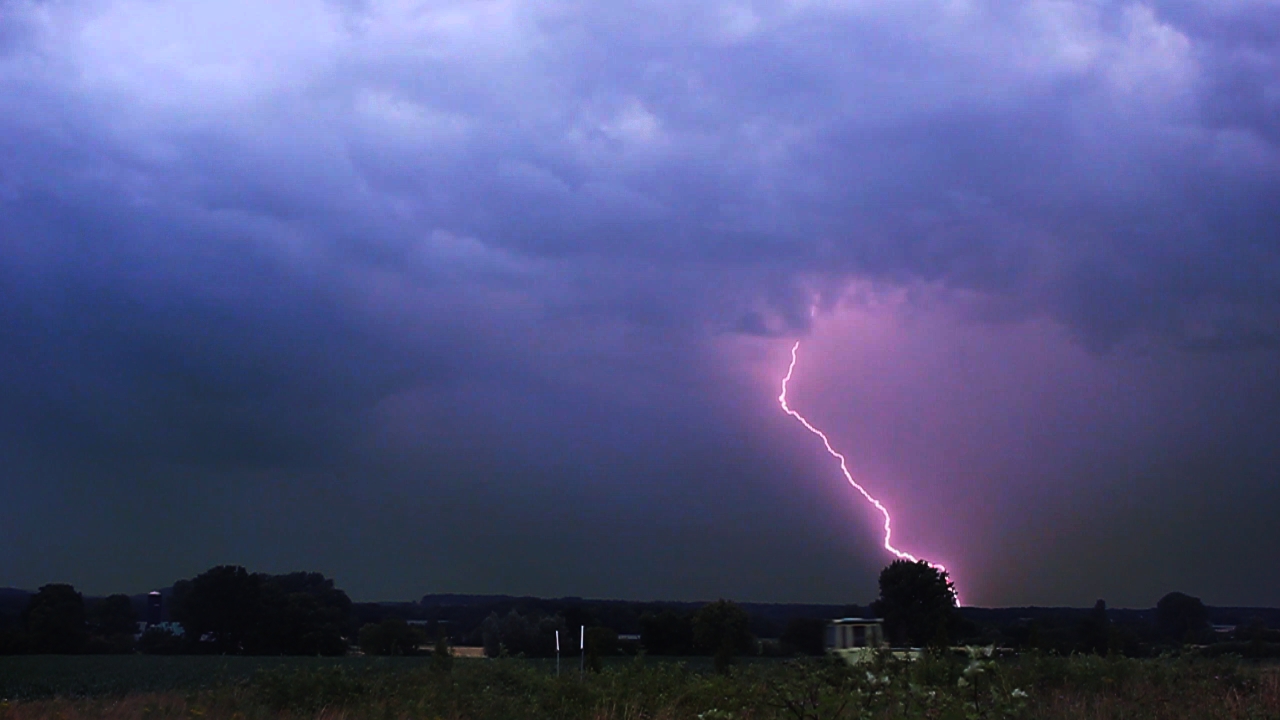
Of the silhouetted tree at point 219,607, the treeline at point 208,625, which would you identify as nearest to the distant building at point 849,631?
the treeline at point 208,625

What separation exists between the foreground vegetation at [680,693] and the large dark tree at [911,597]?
56.3 m

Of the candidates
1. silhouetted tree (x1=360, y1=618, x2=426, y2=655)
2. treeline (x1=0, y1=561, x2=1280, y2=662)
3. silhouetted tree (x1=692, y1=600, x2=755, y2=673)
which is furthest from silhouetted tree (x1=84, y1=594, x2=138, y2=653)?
silhouetted tree (x1=692, y1=600, x2=755, y2=673)

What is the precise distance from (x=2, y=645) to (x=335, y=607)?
2684 cm

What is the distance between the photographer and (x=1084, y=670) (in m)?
19.9

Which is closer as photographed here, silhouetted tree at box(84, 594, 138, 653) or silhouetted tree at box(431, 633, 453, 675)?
silhouetted tree at box(431, 633, 453, 675)

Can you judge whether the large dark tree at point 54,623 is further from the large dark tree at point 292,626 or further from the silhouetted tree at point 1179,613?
the silhouetted tree at point 1179,613

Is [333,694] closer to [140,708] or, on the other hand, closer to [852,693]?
[140,708]

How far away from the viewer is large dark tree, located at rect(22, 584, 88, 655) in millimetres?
80188

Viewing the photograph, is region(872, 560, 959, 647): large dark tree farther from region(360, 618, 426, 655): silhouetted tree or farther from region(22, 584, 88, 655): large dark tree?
region(22, 584, 88, 655): large dark tree

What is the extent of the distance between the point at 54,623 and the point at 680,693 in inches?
3109

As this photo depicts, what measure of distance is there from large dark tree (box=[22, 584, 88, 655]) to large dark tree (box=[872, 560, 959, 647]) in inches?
2319

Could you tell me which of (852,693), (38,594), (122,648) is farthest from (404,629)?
(852,693)

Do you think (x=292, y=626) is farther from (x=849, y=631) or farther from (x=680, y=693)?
(x=680, y=693)

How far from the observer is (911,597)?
79.6 metres
